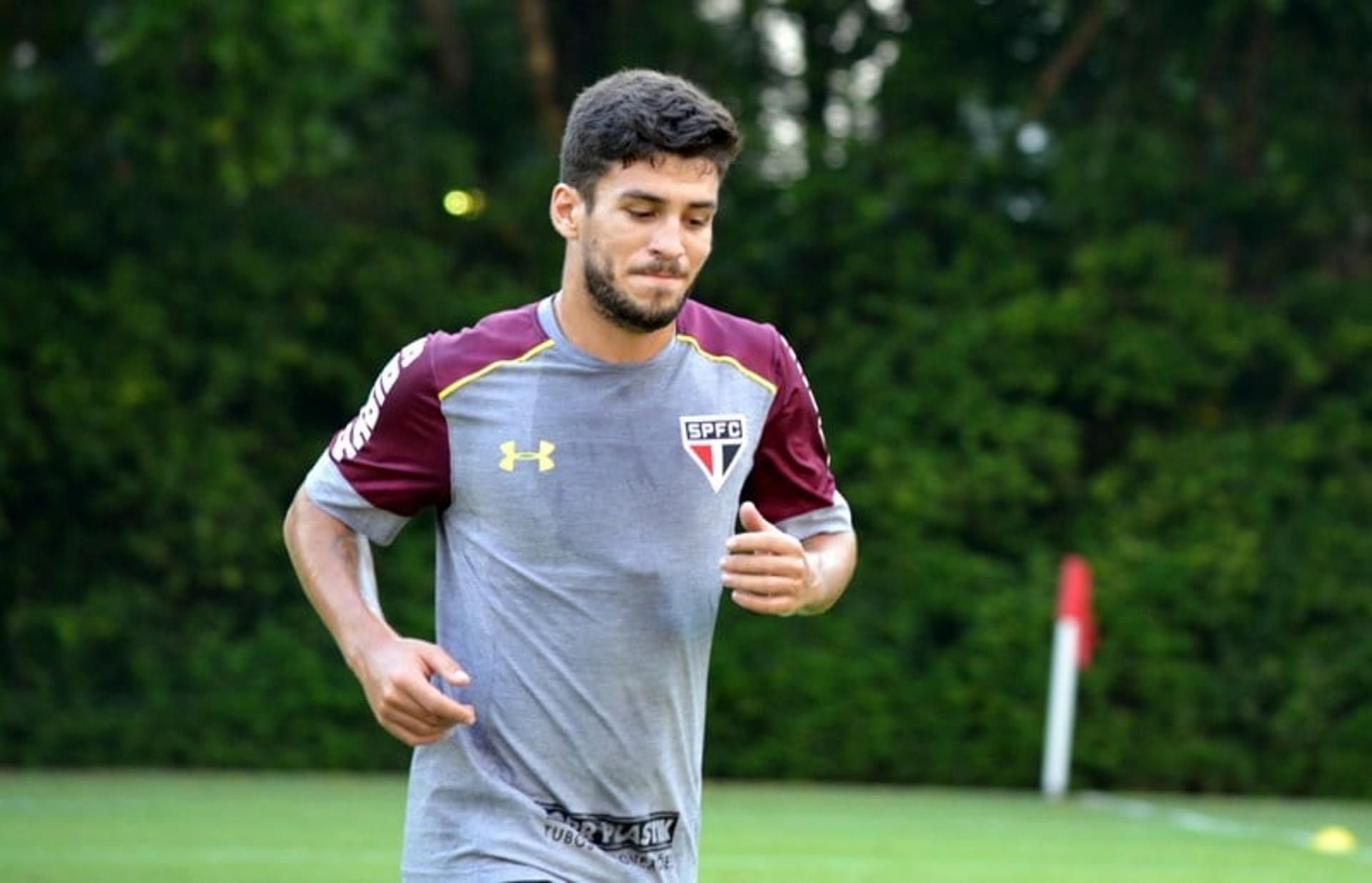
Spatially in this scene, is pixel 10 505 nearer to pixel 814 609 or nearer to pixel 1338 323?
pixel 1338 323

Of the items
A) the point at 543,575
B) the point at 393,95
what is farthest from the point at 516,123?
the point at 543,575

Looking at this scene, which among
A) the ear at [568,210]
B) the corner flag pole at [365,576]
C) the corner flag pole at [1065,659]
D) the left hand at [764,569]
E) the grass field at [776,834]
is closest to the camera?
the left hand at [764,569]

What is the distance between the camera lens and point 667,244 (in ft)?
14.5

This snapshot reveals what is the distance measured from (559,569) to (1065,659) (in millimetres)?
12720

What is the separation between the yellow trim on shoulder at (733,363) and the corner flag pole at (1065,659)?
12.3m

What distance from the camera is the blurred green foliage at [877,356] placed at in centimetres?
1783

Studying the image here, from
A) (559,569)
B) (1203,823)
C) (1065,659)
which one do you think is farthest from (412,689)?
(1065,659)

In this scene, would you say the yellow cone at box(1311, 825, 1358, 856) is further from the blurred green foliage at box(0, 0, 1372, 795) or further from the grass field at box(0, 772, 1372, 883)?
the blurred green foliage at box(0, 0, 1372, 795)

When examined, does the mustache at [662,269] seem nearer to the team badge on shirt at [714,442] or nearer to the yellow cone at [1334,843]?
the team badge on shirt at [714,442]

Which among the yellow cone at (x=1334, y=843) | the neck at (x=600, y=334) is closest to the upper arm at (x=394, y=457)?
the neck at (x=600, y=334)

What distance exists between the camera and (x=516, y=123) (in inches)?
773

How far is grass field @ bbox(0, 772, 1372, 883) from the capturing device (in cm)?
1141

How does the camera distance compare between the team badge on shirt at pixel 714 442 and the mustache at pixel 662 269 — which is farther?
the team badge on shirt at pixel 714 442

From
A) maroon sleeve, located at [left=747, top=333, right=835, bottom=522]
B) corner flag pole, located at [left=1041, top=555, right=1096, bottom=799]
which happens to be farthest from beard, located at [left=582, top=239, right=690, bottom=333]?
corner flag pole, located at [left=1041, top=555, right=1096, bottom=799]
